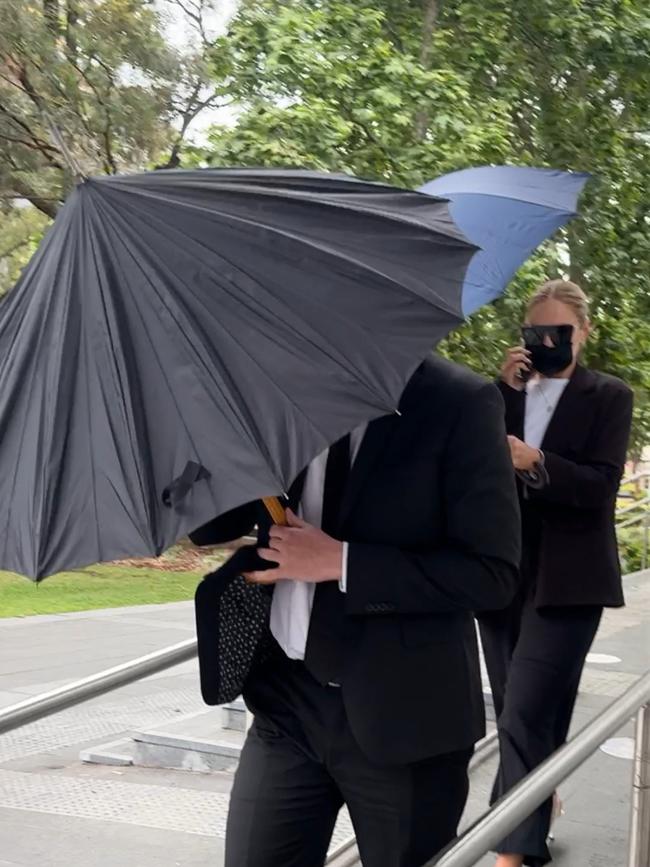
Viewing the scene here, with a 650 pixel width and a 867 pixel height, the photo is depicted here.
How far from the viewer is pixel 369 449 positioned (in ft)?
7.00

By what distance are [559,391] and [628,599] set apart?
32.1 feet

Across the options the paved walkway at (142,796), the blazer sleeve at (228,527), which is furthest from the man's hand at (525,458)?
the blazer sleeve at (228,527)

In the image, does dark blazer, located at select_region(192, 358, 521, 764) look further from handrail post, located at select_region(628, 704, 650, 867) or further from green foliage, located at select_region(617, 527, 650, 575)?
green foliage, located at select_region(617, 527, 650, 575)

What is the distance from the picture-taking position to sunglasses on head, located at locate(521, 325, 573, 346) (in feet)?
12.4

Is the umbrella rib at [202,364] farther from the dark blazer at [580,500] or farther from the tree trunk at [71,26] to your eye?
the tree trunk at [71,26]

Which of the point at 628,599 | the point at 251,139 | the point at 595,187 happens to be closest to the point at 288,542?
the point at 251,139

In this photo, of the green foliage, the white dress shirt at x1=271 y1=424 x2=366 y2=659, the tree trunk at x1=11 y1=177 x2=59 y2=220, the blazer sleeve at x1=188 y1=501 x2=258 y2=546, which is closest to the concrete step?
the blazer sleeve at x1=188 y1=501 x2=258 y2=546

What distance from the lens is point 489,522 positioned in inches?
83.4

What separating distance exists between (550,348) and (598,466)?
391mm

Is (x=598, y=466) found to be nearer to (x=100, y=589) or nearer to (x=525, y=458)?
(x=525, y=458)

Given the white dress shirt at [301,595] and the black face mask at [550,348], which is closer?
the white dress shirt at [301,595]

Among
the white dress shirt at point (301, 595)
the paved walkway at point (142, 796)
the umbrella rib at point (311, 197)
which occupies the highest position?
the umbrella rib at point (311, 197)

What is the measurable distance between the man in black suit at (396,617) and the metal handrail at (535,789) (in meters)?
0.18

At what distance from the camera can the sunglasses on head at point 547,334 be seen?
12.4 ft
